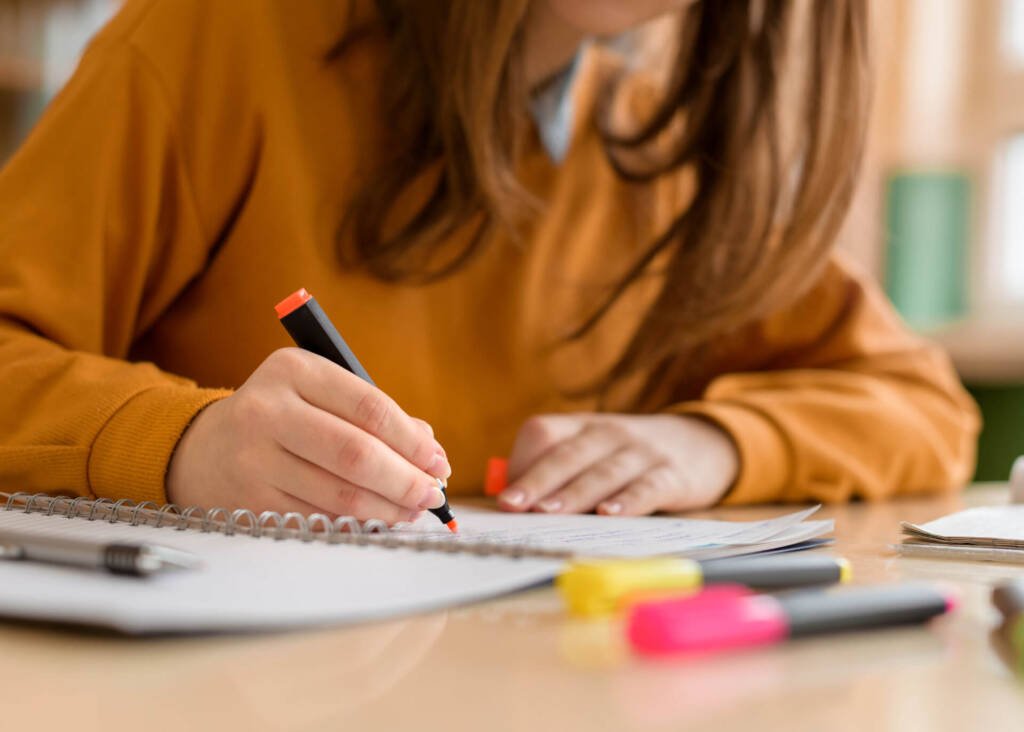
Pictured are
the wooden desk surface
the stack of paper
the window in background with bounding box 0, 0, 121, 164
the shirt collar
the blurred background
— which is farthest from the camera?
the blurred background

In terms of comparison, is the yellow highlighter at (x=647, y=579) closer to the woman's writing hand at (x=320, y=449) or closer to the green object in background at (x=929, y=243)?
the woman's writing hand at (x=320, y=449)

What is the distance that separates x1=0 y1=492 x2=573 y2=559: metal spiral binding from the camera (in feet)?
1.49

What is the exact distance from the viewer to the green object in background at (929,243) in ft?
7.29

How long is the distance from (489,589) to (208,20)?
615 millimetres

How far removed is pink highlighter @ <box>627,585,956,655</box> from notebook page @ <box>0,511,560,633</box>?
0.08 m

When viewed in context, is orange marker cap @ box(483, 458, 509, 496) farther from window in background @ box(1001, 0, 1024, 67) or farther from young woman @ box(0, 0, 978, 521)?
window in background @ box(1001, 0, 1024, 67)

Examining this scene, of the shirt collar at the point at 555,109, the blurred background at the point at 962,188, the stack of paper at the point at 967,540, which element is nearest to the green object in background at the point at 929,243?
the blurred background at the point at 962,188

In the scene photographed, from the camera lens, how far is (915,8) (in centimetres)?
221

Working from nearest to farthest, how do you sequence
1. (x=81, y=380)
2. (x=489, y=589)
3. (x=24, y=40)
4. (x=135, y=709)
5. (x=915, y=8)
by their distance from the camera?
(x=135, y=709) < (x=489, y=589) < (x=81, y=380) < (x=24, y=40) < (x=915, y=8)

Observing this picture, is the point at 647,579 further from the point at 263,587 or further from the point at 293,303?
the point at 293,303

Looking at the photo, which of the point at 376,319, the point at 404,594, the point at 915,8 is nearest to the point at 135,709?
the point at 404,594

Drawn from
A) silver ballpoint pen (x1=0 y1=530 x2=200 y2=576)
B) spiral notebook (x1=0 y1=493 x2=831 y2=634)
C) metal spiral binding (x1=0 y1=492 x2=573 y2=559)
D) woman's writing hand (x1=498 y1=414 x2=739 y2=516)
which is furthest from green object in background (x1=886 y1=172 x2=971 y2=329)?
silver ballpoint pen (x1=0 y1=530 x2=200 y2=576)

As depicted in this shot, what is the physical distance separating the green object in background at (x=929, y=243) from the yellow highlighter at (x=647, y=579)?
194cm

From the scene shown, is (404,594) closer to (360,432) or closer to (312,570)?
(312,570)
